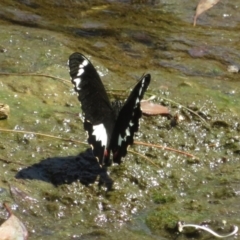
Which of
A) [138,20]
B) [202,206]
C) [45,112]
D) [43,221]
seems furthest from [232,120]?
[138,20]

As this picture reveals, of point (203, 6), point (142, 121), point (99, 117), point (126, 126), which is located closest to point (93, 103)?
point (99, 117)

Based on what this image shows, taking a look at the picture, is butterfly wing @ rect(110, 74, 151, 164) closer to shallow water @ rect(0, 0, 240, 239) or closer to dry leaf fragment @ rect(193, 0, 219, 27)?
shallow water @ rect(0, 0, 240, 239)

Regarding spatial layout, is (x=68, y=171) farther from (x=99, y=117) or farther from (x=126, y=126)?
(x=126, y=126)

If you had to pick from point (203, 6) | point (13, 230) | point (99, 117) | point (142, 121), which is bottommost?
point (13, 230)

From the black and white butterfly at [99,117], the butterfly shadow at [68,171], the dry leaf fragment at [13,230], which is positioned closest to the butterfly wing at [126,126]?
the black and white butterfly at [99,117]

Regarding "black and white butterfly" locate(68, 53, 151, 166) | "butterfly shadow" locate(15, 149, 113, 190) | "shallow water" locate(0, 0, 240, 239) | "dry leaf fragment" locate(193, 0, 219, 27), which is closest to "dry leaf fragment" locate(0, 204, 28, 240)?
"shallow water" locate(0, 0, 240, 239)

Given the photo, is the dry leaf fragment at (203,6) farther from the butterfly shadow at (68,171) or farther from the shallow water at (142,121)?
the butterfly shadow at (68,171)

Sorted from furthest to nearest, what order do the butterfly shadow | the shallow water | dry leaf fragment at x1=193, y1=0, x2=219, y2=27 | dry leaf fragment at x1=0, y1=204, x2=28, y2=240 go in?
1. dry leaf fragment at x1=193, y1=0, x2=219, y2=27
2. the butterfly shadow
3. the shallow water
4. dry leaf fragment at x1=0, y1=204, x2=28, y2=240
